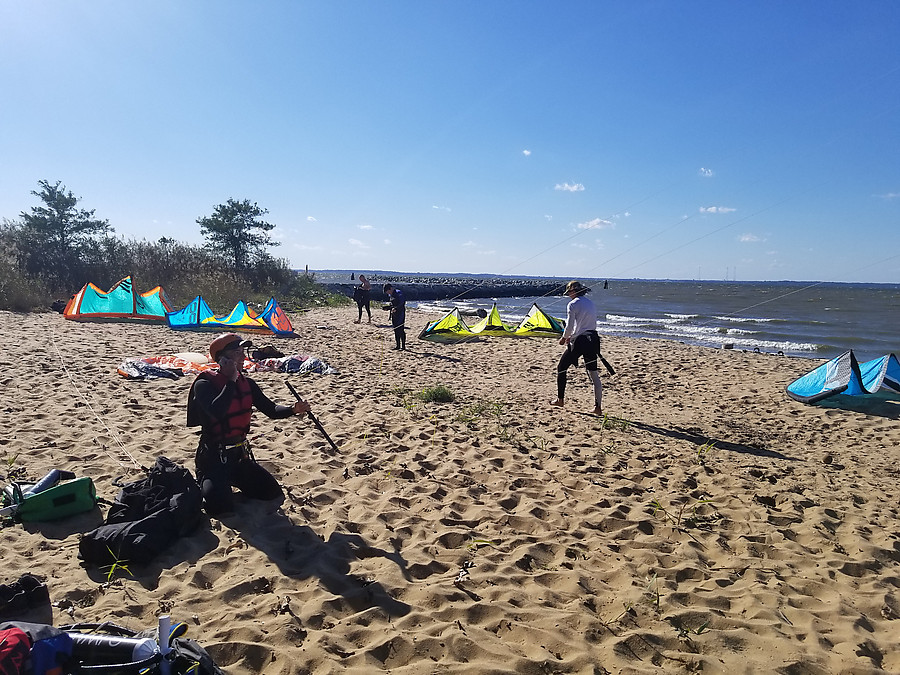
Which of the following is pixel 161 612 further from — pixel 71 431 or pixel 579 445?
pixel 579 445

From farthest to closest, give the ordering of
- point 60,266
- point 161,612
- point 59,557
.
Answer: point 60,266, point 59,557, point 161,612

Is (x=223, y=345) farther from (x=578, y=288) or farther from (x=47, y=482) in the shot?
(x=578, y=288)

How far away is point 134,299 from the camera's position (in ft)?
46.9

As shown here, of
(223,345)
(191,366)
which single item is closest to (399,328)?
(191,366)

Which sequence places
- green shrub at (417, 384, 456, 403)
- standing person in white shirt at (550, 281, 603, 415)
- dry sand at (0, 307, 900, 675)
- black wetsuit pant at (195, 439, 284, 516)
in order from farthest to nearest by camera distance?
green shrub at (417, 384, 456, 403) → standing person in white shirt at (550, 281, 603, 415) → black wetsuit pant at (195, 439, 284, 516) → dry sand at (0, 307, 900, 675)

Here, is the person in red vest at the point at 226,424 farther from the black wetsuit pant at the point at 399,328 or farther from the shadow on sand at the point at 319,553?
the black wetsuit pant at the point at 399,328

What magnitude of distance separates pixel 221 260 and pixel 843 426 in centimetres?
2503

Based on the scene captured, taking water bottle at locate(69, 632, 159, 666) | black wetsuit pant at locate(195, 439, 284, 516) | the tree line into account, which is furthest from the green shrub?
the tree line

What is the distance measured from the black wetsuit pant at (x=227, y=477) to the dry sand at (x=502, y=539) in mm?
169

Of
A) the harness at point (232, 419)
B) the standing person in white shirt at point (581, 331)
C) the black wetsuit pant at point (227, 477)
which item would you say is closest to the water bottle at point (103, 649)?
the black wetsuit pant at point (227, 477)

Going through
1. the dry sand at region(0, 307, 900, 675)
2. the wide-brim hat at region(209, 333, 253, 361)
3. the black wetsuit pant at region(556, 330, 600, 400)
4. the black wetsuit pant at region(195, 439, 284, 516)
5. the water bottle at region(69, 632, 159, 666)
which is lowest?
the dry sand at region(0, 307, 900, 675)

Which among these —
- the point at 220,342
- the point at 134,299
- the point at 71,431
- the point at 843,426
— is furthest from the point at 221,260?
the point at 843,426

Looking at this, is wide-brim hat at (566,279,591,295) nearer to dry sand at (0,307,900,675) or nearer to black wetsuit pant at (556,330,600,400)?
black wetsuit pant at (556,330,600,400)

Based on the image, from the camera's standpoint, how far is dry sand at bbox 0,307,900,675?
2562 millimetres
